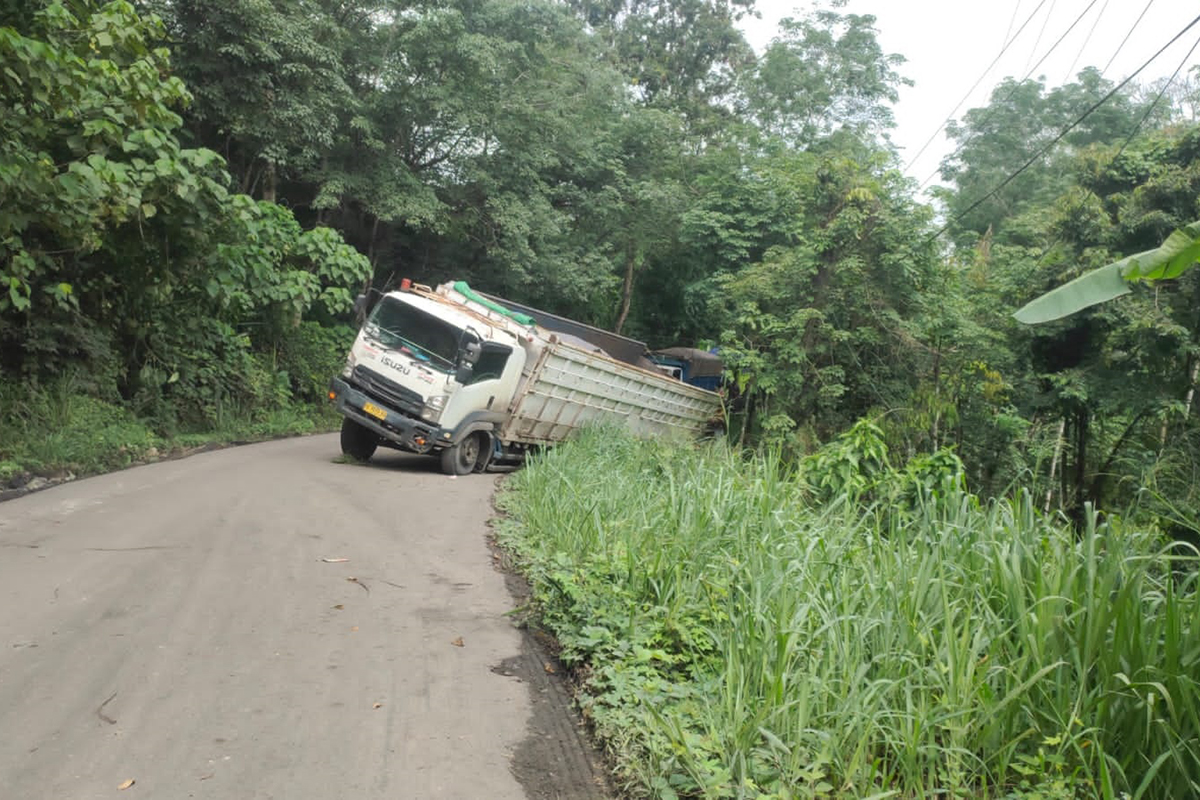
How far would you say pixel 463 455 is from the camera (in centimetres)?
1431

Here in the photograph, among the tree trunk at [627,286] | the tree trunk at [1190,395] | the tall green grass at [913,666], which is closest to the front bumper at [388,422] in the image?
the tall green grass at [913,666]

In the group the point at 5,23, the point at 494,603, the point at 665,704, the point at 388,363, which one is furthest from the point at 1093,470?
the point at 5,23

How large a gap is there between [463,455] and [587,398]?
10.4 feet

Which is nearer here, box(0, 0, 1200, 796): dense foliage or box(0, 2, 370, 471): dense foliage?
box(0, 0, 1200, 796): dense foliage

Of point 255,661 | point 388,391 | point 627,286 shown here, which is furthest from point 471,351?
point 627,286

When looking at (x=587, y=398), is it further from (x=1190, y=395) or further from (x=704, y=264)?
(x=704, y=264)

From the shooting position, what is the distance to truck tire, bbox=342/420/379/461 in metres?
14.5

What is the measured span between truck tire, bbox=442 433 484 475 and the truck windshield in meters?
1.34

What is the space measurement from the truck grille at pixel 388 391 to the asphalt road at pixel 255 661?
4.36 m

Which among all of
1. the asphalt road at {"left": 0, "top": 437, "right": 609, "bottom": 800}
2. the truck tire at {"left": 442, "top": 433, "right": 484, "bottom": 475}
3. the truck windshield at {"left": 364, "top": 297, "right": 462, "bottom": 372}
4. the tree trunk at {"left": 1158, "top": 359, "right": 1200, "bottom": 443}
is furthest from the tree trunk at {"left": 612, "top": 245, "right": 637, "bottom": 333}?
the asphalt road at {"left": 0, "top": 437, "right": 609, "bottom": 800}

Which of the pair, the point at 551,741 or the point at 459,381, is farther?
the point at 459,381

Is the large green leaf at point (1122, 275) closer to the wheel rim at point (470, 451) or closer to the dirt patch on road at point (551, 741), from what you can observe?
the dirt patch on road at point (551, 741)

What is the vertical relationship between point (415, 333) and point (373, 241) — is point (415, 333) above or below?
below

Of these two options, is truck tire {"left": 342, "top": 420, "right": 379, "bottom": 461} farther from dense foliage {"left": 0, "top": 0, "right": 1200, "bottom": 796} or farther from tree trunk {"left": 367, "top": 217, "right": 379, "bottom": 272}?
tree trunk {"left": 367, "top": 217, "right": 379, "bottom": 272}
